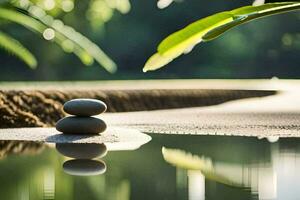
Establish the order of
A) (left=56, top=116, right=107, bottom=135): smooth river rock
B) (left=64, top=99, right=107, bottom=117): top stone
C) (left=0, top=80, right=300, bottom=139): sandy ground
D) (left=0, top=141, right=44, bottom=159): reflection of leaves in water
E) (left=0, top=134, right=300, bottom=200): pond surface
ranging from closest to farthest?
(left=0, top=134, right=300, bottom=200): pond surface < (left=0, top=141, right=44, bottom=159): reflection of leaves in water < (left=56, top=116, right=107, bottom=135): smooth river rock < (left=64, top=99, right=107, bottom=117): top stone < (left=0, top=80, right=300, bottom=139): sandy ground

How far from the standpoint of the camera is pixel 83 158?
719 cm

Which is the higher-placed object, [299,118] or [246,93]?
[246,93]

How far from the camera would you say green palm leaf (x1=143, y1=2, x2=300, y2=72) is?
334 centimetres

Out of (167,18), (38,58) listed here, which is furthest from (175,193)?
(167,18)

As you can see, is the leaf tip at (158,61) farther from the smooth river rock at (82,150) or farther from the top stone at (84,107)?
the top stone at (84,107)

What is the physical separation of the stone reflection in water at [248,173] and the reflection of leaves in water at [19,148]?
4.50ft

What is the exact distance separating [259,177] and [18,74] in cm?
1828

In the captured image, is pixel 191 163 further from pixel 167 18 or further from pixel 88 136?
pixel 167 18

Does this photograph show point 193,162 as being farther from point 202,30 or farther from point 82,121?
point 202,30

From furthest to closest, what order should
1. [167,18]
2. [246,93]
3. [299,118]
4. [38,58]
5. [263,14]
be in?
[167,18] < [38,58] < [246,93] < [299,118] < [263,14]

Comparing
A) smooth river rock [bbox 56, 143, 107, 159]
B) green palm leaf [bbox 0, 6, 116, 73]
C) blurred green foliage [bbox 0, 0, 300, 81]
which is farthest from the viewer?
blurred green foliage [bbox 0, 0, 300, 81]

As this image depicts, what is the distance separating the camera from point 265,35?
26.5 metres

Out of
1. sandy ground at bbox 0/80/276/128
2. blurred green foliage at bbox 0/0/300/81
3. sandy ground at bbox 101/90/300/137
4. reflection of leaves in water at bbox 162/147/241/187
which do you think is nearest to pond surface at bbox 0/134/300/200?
reflection of leaves in water at bbox 162/147/241/187

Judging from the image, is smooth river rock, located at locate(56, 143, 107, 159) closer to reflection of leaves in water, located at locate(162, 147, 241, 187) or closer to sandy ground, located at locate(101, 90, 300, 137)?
reflection of leaves in water, located at locate(162, 147, 241, 187)
